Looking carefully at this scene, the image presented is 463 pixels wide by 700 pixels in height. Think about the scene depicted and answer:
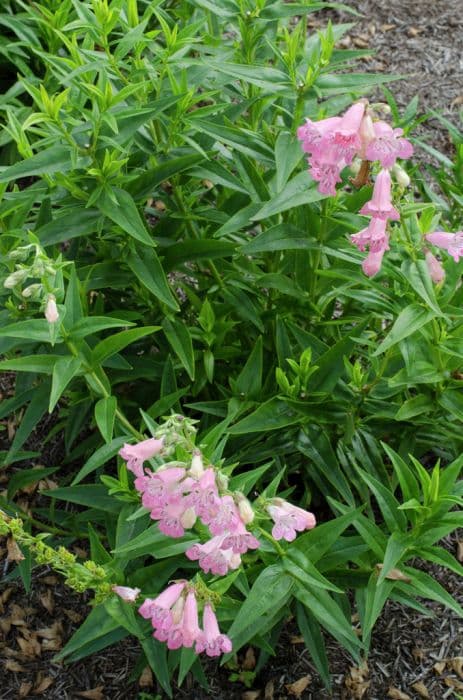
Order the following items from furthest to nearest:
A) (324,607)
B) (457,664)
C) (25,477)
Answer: (457,664)
(25,477)
(324,607)

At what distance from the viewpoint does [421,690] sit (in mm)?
4191

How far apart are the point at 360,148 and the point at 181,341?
56.8 inches

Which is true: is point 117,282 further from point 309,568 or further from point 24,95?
point 24,95

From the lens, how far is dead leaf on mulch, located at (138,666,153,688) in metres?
4.31

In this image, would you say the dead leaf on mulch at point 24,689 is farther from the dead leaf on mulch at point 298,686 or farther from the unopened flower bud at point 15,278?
the unopened flower bud at point 15,278

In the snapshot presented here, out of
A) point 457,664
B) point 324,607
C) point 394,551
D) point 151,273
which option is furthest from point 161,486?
point 457,664

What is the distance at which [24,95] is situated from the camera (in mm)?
6219

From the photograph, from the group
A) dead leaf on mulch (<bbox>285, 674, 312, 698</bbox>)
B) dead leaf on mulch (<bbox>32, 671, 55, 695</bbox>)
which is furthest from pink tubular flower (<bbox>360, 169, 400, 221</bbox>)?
dead leaf on mulch (<bbox>32, 671, 55, 695</bbox>)

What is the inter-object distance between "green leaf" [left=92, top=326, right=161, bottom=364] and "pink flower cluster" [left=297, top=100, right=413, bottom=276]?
34.1 inches

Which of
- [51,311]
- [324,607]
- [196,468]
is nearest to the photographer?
[196,468]

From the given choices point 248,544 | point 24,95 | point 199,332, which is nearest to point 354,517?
point 248,544

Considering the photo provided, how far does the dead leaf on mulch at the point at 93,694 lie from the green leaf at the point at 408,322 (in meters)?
2.43

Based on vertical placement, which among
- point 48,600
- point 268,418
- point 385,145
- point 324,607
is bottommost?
point 48,600

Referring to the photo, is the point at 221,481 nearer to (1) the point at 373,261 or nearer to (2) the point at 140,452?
→ (2) the point at 140,452
